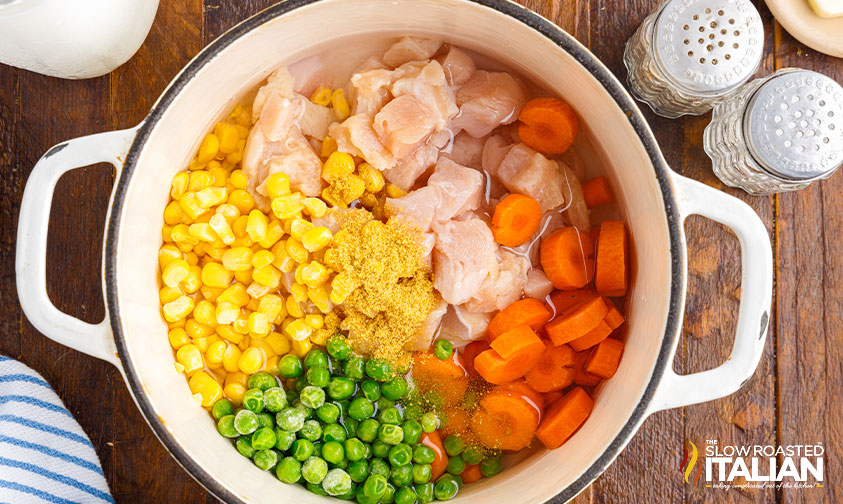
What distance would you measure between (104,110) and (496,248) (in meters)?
1.48

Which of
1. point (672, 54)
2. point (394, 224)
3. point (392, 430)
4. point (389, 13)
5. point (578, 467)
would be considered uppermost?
point (389, 13)

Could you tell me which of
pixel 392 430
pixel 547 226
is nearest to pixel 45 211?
pixel 392 430

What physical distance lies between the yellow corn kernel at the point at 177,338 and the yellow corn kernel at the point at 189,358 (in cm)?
2

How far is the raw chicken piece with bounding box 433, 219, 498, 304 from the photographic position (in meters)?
2.09

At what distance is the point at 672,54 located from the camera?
6.51ft

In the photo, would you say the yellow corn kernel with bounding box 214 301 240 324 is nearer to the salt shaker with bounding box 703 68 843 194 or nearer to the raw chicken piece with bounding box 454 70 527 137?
the raw chicken piece with bounding box 454 70 527 137

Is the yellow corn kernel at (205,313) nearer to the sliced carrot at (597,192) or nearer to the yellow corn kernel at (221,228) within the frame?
the yellow corn kernel at (221,228)

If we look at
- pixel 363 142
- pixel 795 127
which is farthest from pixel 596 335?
pixel 363 142

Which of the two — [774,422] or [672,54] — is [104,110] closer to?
[672,54]

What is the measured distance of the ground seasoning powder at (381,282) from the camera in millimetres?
1991

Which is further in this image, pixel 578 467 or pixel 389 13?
pixel 389 13

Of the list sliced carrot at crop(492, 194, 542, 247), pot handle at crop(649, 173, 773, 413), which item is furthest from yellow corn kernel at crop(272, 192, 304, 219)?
pot handle at crop(649, 173, 773, 413)

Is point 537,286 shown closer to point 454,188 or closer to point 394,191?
point 454,188

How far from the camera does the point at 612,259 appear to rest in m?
2.09
